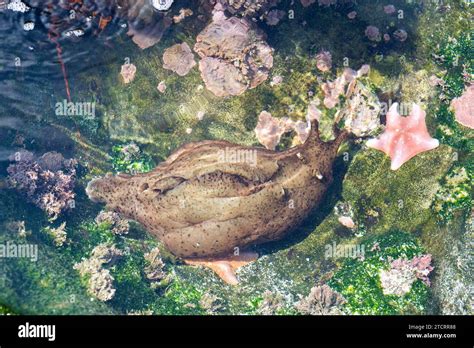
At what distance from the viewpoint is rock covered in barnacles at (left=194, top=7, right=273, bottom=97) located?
793cm

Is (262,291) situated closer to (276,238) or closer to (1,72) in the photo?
(276,238)

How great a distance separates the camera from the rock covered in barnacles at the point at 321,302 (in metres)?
7.45

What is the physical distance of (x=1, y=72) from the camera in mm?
8172

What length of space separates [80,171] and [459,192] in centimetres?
748

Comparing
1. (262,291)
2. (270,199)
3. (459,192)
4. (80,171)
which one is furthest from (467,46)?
(80,171)

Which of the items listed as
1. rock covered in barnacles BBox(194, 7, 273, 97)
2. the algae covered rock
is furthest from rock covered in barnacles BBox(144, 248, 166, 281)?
the algae covered rock

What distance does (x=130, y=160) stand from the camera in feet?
28.9

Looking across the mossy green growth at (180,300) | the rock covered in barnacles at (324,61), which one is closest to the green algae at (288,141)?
the mossy green growth at (180,300)

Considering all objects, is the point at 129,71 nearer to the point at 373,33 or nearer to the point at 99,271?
the point at 99,271

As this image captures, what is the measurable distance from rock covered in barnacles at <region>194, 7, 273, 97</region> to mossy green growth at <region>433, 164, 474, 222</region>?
404cm

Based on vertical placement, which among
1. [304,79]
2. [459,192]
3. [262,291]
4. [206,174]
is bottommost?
[262,291]

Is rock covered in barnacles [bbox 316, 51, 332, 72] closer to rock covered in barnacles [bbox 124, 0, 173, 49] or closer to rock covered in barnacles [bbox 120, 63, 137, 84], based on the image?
rock covered in barnacles [bbox 124, 0, 173, 49]
